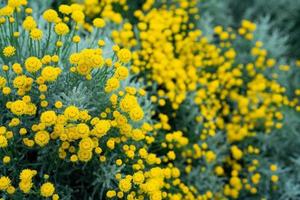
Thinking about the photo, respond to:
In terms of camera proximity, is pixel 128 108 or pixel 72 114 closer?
pixel 72 114

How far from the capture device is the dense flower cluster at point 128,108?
213 cm

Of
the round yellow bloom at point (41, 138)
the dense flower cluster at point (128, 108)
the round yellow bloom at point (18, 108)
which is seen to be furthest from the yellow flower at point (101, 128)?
the round yellow bloom at point (18, 108)

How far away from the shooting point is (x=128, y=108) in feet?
7.01

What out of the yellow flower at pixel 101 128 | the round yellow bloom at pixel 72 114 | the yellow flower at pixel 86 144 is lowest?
the yellow flower at pixel 86 144

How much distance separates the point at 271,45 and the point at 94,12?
1.59 m

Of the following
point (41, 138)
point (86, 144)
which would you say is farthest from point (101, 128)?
point (41, 138)

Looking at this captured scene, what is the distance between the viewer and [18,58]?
8.11 feet

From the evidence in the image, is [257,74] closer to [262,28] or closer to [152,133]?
[262,28]

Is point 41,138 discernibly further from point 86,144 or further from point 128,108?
point 128,108

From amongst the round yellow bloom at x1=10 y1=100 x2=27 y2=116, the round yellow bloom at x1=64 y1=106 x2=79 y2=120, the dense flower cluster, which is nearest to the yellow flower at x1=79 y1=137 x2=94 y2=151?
the dense flower cluster

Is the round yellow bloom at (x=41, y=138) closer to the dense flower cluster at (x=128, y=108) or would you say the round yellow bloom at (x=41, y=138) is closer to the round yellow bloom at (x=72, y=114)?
the dense flower cluster at (x=128, y=108)

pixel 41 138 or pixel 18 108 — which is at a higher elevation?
pixel 18 108

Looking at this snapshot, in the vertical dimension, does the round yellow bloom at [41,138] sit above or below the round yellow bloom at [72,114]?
below

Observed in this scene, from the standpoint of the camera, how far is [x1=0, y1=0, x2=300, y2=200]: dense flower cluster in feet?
6.98
